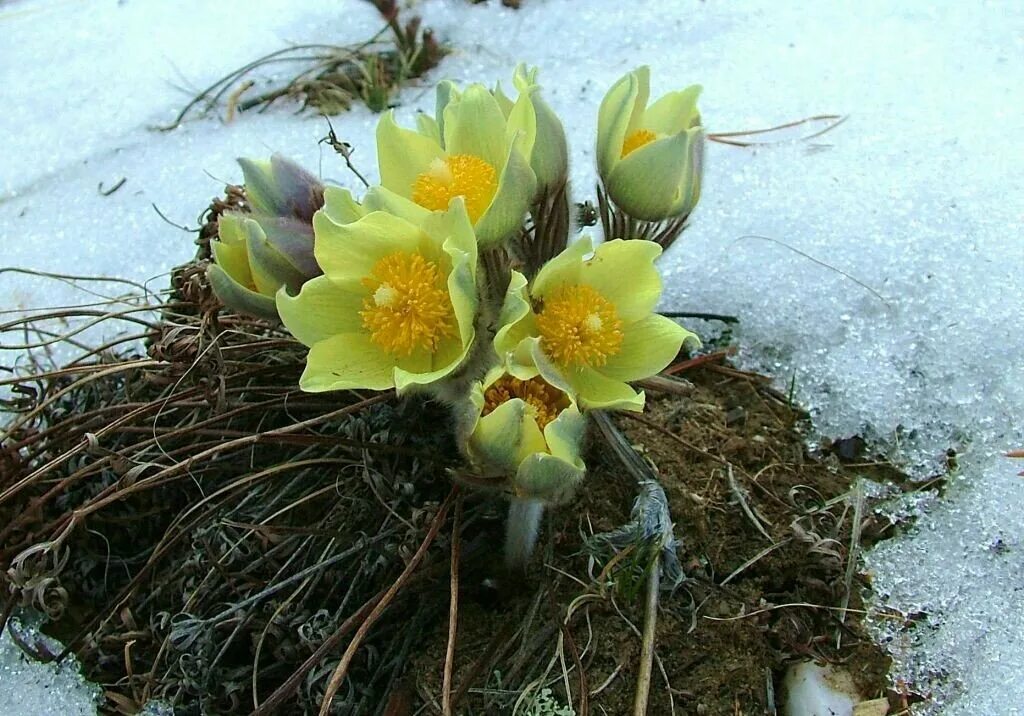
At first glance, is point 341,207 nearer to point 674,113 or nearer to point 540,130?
point 540,130

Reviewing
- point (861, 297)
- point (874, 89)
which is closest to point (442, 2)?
point (874, 89)

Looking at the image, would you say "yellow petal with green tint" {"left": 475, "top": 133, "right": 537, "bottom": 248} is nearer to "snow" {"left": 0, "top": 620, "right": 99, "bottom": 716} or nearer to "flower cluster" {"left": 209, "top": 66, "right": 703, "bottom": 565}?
"flower cluster" {"left": 209, "top": 66, "right": 703, "bottom": 565}

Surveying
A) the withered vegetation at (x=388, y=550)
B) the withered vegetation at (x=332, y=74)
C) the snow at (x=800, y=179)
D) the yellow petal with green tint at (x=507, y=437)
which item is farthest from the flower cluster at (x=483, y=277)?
the withered vegetation at (x=332, y=74)

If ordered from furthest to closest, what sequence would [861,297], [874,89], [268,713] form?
[874,89], [861,297], [268,713]

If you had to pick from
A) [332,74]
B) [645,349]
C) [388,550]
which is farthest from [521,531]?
[332,74]

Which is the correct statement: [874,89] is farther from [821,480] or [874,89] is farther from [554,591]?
[554,591]

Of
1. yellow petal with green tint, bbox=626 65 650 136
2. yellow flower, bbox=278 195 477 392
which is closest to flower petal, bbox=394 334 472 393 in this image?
yellow flower, bbox=278 195 477 392
